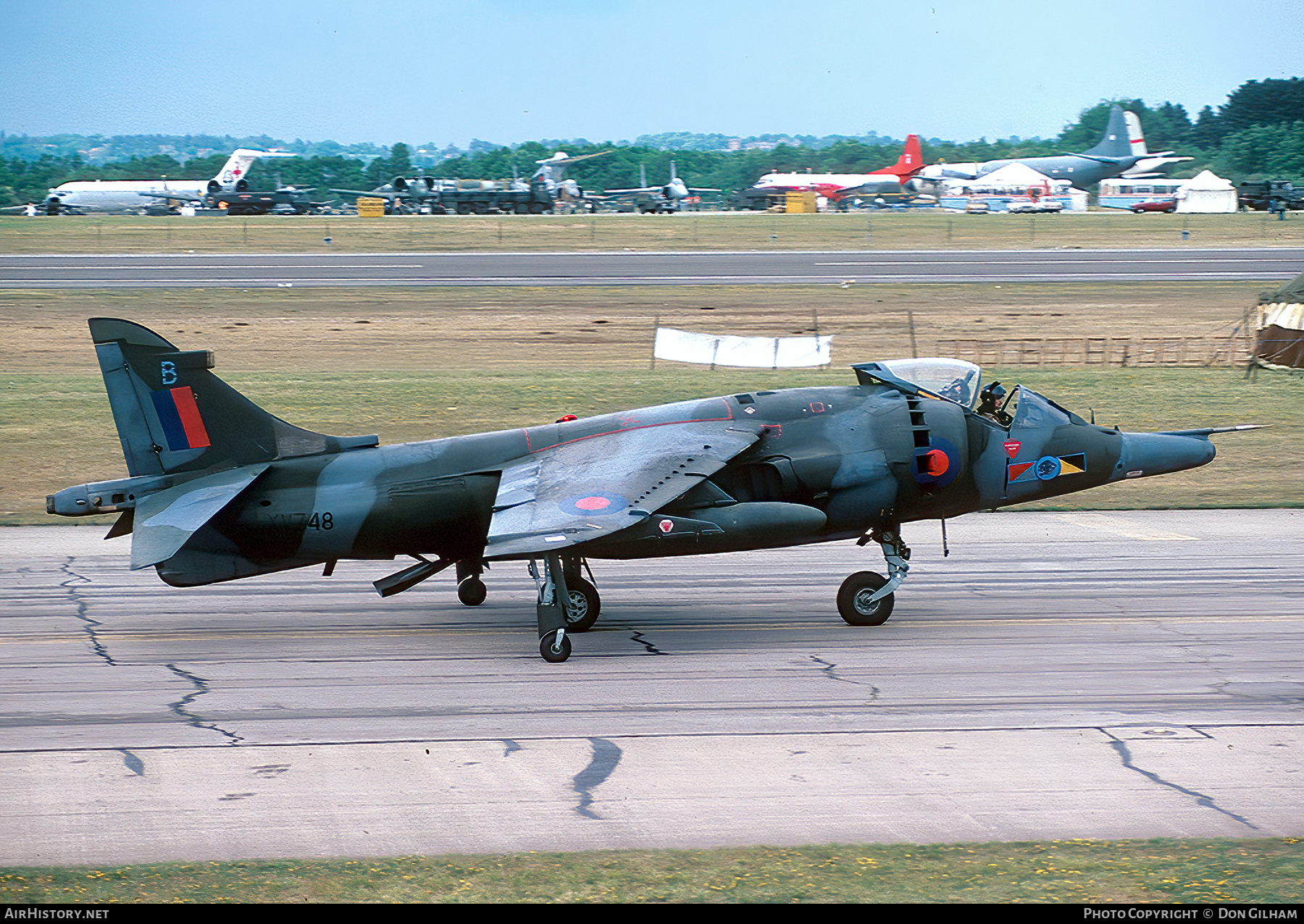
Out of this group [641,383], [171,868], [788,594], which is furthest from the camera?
[641,383]

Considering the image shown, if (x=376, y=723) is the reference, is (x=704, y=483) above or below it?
above

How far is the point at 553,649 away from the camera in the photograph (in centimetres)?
1497

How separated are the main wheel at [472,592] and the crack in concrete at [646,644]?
2.62 metres

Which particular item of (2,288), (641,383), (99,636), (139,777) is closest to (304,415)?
(641,383)

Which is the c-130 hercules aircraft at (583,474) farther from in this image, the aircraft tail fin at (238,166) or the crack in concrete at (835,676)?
the aircraft tail fin at (238,166)

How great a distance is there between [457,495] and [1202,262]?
64664mm

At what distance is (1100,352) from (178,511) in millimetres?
33229

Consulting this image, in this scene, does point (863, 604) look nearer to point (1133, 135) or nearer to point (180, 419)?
point (180, 419)

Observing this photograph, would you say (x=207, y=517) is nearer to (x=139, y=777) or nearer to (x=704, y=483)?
(x=139, y=777)

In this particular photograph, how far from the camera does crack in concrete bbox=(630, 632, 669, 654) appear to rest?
50.9 feet

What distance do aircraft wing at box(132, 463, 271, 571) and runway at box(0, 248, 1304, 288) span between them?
45.0 meters

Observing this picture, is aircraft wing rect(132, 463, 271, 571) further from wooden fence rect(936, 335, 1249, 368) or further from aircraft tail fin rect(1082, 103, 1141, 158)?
aircraft tail fin rect(1082, 103, 1141, 158)

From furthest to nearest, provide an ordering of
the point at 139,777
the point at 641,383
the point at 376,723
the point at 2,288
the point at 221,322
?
1. the point at 2,288
2. the point at 221,322
3. the point at 641,383
4. the point at 376,723
5. the point at 139,777

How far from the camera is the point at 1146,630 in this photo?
1623 cm
